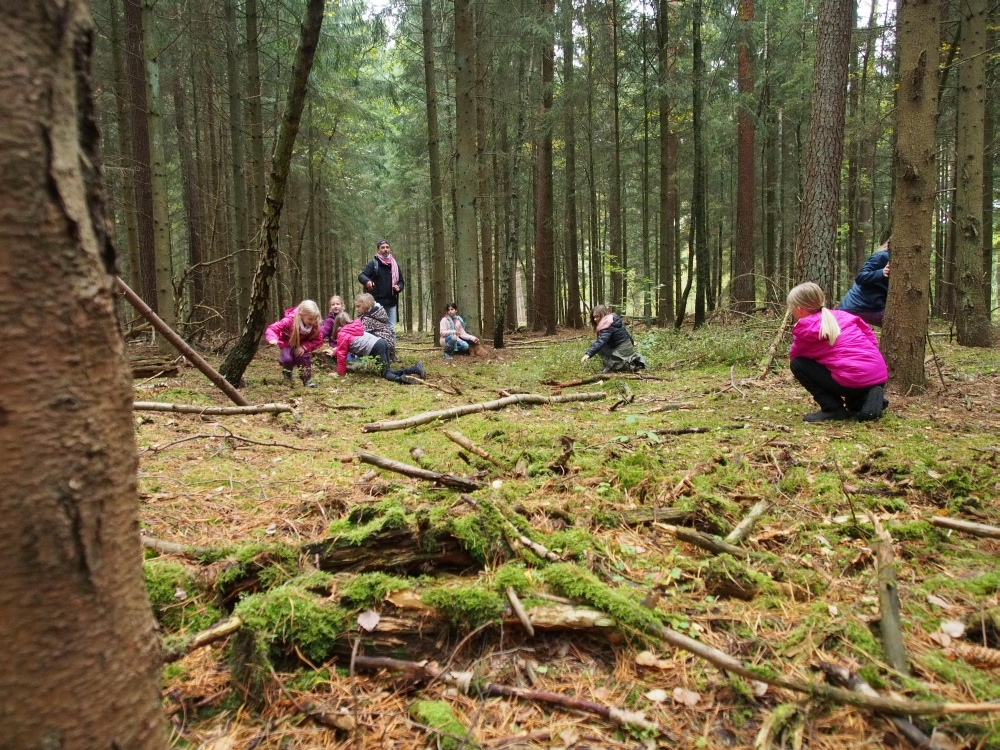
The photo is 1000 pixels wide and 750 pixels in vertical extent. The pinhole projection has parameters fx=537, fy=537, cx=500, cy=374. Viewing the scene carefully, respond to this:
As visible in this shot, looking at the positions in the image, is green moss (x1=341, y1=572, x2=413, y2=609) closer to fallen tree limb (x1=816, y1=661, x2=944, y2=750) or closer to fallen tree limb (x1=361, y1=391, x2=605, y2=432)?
fallen tree limb (x1=816, y1=661, x2=944, y2=750)

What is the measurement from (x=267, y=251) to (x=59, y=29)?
5692 millimetres

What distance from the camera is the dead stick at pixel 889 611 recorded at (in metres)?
1.84

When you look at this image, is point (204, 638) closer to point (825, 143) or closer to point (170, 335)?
point (170, 335)

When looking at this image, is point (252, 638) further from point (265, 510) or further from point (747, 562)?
point (747, 562)

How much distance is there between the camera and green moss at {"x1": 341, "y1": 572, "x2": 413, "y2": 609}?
2.14m

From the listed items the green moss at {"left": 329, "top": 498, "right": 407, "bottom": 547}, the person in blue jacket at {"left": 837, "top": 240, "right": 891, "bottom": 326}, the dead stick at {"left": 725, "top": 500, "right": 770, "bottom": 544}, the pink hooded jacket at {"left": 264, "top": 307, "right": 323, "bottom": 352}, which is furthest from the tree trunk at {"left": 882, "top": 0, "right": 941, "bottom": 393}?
the pink hooded jacket at {"left": 264, "top": 307, "right": 323, "bottom": 352}

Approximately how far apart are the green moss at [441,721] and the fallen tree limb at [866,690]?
1228 millimetres

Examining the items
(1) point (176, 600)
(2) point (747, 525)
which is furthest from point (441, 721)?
(2) point (747, 525)

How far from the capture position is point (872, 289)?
593 cm

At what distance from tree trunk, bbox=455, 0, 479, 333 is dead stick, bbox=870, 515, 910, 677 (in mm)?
9625

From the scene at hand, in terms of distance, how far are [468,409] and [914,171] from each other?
15.8ft

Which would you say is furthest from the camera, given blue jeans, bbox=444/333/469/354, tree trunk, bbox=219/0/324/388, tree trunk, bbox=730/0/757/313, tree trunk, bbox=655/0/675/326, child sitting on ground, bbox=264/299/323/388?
tree trunk, bbox=730/0/757/313

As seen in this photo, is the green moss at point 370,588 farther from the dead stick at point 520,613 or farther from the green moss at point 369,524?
the dead stick at point 520,613

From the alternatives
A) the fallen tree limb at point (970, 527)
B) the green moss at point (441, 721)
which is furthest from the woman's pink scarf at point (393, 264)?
the green moss at point (441, 721)
